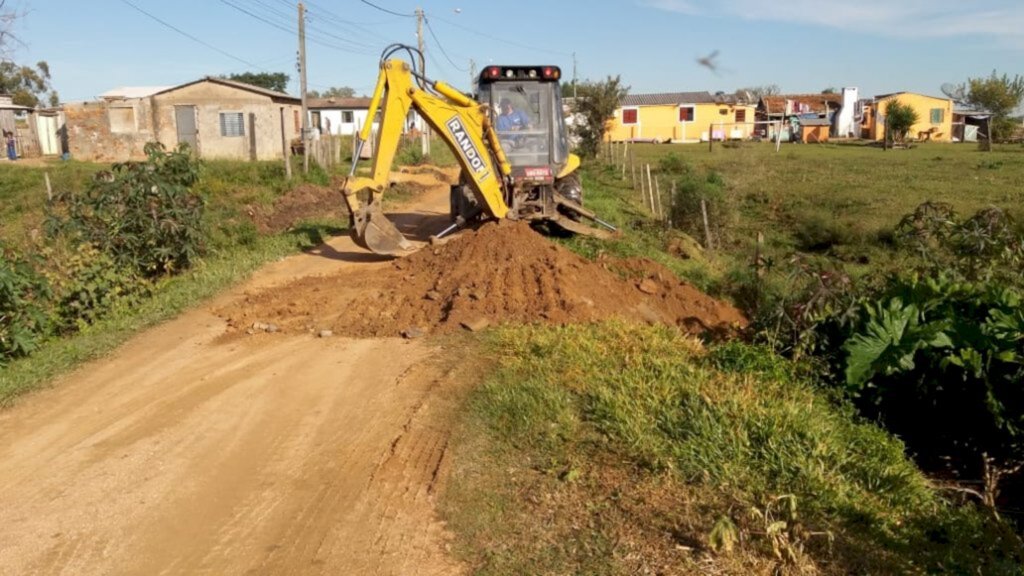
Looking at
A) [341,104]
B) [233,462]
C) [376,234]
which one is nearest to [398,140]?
[376,234]

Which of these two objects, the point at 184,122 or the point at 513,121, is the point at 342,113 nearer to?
the point at 184,122

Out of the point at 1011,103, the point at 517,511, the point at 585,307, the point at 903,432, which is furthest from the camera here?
the point at 1011,103

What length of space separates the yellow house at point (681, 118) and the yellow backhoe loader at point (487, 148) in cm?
4467

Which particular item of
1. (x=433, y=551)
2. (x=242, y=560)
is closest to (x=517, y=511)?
(x=433, y=551)

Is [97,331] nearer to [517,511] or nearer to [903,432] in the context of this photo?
[517,511]

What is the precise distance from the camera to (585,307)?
8758mm

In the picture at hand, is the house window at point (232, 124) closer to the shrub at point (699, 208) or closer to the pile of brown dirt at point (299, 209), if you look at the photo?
the pile of brown dirt at point (299, 209)

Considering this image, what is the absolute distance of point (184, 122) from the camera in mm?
32719

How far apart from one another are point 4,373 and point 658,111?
55.2 meters

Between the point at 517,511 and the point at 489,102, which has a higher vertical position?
the point at 489,102

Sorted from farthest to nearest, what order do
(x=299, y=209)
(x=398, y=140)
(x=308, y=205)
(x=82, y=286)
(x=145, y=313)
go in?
(x=308, y=205)
(x=299, y=209)
(x=398, y=140)
(x=82, y=286)
(x=145, y=313)

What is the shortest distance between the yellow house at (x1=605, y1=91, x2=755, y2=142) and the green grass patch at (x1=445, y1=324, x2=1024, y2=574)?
52060mm

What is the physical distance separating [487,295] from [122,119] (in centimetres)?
2831

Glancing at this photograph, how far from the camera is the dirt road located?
177 inches
